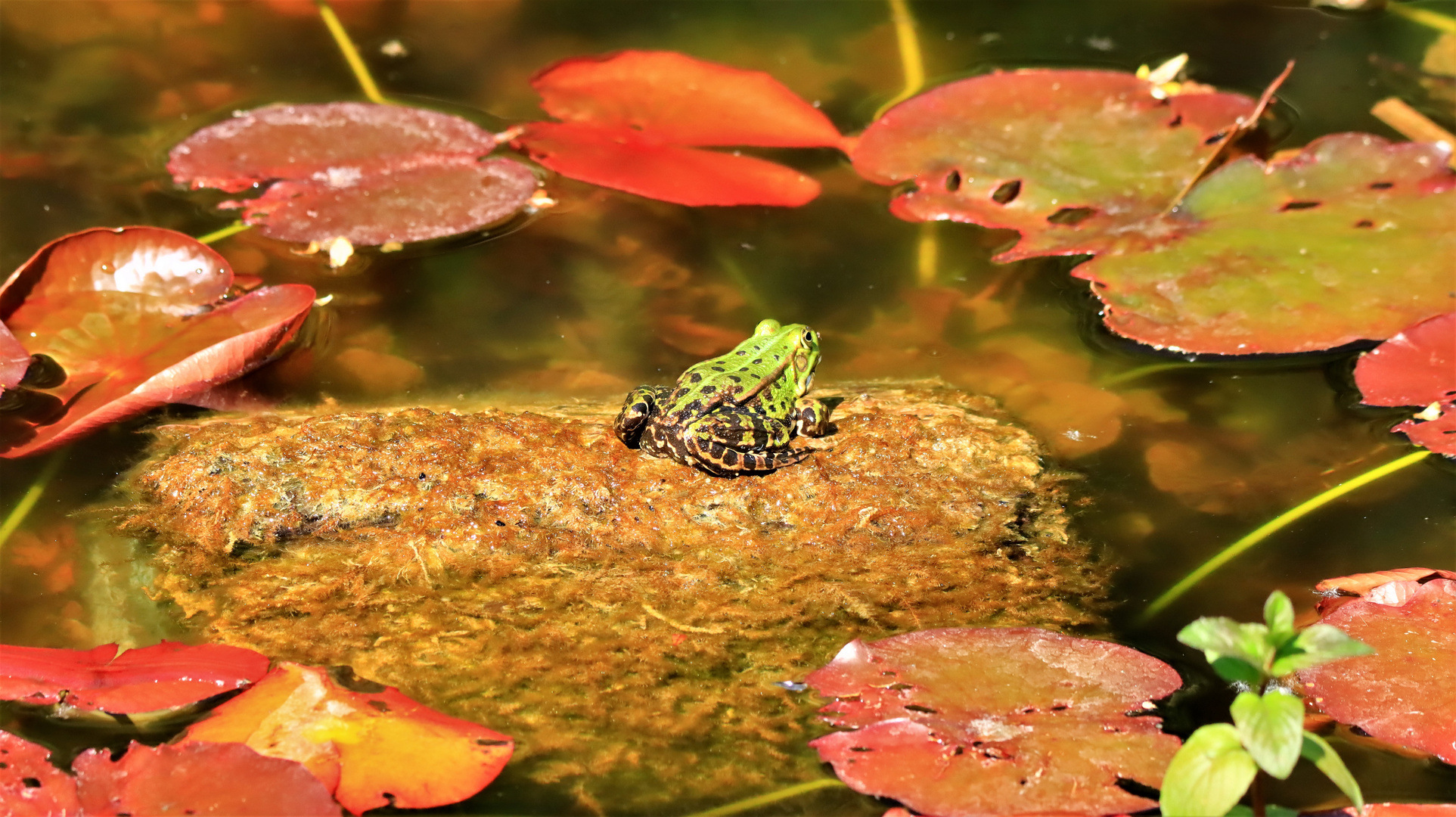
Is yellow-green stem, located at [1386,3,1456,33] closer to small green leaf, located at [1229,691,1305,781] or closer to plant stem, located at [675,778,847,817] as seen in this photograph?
small green leaf, located at [1229,691,1305,781]

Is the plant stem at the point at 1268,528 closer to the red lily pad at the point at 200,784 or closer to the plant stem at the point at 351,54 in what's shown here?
the red lily pad at the point at 200,784

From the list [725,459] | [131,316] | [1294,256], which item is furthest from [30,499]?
[1294,256]

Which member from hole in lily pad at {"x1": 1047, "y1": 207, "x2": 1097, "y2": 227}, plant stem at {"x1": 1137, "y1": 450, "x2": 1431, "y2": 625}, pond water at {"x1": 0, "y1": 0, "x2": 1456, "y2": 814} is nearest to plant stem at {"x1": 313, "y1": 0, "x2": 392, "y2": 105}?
pond water at {"x1": 0, "y1": 0, "x2": 1456, "y2": 814}

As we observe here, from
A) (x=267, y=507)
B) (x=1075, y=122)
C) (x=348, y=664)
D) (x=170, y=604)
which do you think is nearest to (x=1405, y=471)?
(x=1075, y=122)

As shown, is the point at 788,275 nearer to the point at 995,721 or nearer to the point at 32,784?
the point at 995,721

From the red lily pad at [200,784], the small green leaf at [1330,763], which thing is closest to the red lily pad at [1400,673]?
the small green leaf at [1330,763]

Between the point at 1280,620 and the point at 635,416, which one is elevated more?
the point at 1280,620
